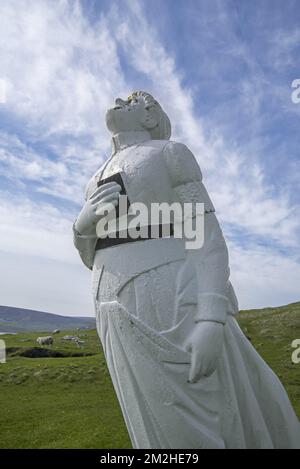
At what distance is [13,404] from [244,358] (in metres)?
14.8

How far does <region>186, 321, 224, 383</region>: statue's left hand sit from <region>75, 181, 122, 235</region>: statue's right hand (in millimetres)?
1150

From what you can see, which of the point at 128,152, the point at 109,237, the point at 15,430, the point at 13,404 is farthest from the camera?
the point at 13,404

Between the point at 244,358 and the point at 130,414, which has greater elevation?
the point at 244,358

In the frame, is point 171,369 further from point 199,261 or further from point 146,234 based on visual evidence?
point 146,234

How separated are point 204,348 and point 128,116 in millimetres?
2091

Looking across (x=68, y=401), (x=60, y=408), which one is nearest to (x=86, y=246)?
(x=60, y=408)

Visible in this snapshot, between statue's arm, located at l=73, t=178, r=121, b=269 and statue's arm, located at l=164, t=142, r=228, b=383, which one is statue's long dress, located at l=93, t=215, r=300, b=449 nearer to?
statue's arm, located at l=164, t=142, r=228, b=383

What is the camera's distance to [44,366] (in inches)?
889

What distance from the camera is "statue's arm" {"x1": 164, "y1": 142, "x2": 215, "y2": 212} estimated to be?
337cm

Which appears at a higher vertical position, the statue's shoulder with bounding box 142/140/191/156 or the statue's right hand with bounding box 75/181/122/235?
the statue's shoulder with bounding box 142/140/191/156

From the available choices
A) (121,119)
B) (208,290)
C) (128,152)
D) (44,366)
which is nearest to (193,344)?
(208,290)

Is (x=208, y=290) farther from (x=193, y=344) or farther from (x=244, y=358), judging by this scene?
(x=244, y=358)

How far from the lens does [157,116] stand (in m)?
3.89

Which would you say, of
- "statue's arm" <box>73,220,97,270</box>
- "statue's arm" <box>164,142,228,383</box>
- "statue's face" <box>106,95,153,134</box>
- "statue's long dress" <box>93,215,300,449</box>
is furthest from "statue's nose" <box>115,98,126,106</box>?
"statue's long dress" <box>93,215,300,449</box>
